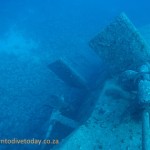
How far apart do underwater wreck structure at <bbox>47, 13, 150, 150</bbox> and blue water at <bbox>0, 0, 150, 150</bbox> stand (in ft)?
2.84

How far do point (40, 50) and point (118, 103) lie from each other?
425cm

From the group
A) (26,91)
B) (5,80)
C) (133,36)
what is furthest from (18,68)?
(133,36)

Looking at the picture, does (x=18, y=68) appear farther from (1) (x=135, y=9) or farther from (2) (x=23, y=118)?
(1) (x=135, y=9)

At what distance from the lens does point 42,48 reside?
7723mm

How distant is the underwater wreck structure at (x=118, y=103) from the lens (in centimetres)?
335

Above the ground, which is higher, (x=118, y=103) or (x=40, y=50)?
(x=40, y=50)

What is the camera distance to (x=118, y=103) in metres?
4.01

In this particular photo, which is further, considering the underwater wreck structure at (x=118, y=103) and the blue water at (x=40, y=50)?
the blue water at (x=40, y=50)

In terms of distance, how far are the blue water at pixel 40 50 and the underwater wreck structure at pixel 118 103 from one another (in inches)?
34.1

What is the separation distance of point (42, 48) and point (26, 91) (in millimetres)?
2350

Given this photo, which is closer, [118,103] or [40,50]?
[118,103]

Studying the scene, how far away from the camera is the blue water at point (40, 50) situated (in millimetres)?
5098

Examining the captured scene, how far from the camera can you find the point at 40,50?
7586mm

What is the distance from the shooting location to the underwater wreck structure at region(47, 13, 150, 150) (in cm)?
335
